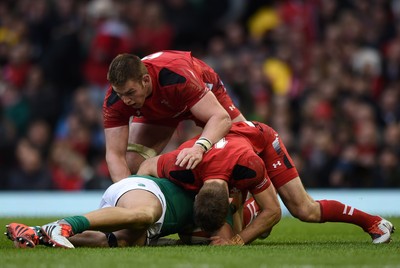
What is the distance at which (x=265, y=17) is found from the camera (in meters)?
17.9

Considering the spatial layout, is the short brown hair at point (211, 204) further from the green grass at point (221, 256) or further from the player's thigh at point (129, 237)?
the player's thigh at point (129, 237)

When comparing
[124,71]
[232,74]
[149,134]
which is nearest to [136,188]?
[124,71]

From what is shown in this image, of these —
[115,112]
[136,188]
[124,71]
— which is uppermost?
[124,71]

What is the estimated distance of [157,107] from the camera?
931 centimetres

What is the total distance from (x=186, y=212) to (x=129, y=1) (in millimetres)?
9658

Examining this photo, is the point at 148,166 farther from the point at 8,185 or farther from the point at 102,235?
the point at 8,185

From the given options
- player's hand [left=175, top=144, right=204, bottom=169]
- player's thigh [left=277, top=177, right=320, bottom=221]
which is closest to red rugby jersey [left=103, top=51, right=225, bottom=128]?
player's hand [left=175, top=144, right=204, bottom=169]

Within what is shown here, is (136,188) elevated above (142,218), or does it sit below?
above

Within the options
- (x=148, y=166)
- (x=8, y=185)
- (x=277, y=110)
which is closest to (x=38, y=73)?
(x=8, y=185)

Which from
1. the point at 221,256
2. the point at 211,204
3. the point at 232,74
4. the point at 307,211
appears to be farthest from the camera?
the point at 232,74

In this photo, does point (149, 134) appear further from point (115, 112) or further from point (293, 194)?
point (293, 194)

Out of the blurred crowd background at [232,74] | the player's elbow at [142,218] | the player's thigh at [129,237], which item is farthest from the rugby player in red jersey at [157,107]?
the blurred crowd background at [232,74]

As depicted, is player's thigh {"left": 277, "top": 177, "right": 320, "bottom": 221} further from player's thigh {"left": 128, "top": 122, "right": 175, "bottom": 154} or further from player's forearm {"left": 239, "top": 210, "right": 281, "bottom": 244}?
player's thigh {"left": 128, "top": 122, "right": 175, "bottom": 154}

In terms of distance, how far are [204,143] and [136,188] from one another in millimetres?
700
